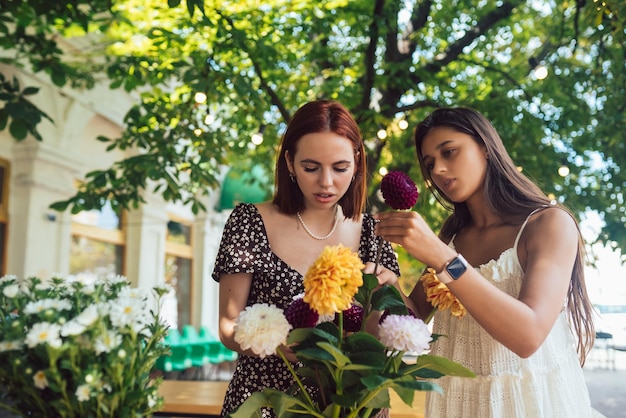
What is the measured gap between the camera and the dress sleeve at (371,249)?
1.52 metres

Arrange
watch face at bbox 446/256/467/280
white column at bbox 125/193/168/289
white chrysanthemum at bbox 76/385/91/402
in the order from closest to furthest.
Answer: white chrysanthemum at bbox 76/385/91/402 → watch face at bbox 446/256/467/280 → white column at bbox 125/193/168/289

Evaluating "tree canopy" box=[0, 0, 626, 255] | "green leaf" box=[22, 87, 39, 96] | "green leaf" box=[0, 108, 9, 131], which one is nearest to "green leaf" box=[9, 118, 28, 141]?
"green leaf" box=[0, 108, 9, 131]

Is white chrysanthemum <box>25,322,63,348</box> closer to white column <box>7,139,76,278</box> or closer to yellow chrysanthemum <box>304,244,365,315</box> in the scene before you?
yellow chrysanthemum <box>304,244,365,315</box>

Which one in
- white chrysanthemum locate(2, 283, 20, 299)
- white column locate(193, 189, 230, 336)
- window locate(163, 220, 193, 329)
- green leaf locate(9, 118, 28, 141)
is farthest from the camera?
white column locate(193, 189, 230, 336)

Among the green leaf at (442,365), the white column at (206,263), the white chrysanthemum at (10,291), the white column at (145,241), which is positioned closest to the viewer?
the white chrysanthemum at (10,291)

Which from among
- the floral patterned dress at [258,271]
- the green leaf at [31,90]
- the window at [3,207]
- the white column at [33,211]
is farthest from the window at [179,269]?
the floral patterned dress at [258,271]

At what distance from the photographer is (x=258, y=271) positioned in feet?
4.95

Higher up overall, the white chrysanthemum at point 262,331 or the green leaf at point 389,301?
the green leaf at point 389,301

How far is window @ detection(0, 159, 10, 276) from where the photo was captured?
266 inches

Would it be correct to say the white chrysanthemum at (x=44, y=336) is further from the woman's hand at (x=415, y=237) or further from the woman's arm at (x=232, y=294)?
the woman's arm at (x=232, y=294)

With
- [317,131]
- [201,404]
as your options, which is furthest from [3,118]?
[317,131]

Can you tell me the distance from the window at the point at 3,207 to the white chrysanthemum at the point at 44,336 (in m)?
6.67

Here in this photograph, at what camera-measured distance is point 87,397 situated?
2.40 feet

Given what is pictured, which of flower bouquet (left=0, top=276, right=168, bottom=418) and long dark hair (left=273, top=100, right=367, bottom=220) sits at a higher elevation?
long dark hair (left=273, top=100, right=367, bottom=220)
